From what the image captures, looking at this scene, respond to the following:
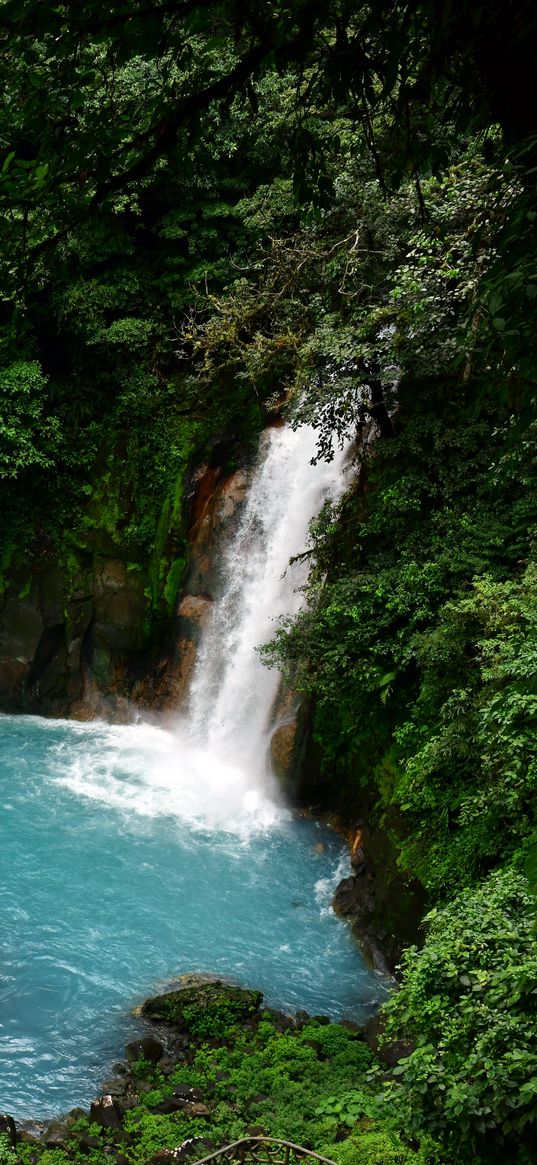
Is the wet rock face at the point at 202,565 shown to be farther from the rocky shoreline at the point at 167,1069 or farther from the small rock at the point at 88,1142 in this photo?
the small rock at the point at 88,1142

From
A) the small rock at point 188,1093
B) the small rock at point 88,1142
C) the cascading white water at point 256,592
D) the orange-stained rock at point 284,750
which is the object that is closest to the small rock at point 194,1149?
the small rock at point 188,1093

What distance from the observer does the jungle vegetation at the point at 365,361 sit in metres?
2.48

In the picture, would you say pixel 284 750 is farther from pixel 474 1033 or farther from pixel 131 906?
pixel 474 1033

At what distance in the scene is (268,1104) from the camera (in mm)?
5738

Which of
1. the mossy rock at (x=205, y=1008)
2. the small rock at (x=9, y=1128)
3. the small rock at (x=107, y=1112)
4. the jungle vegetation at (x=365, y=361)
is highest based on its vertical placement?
the jungle vegetation at (x=365, y=361)

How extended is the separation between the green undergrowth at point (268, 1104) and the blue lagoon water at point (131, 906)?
2.00ft

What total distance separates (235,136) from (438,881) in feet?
37.5

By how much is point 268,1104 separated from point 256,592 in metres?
7.21

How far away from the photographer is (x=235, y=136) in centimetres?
1297

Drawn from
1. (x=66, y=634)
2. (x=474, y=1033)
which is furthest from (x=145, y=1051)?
(x=66, y=634)

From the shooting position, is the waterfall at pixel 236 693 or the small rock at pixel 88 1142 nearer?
the small rock at pixel 88 1142

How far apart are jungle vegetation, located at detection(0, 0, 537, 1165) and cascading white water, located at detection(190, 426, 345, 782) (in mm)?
857

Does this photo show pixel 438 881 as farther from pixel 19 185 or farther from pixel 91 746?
pixel 91 746

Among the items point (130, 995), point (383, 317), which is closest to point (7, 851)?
point (130, 995)
